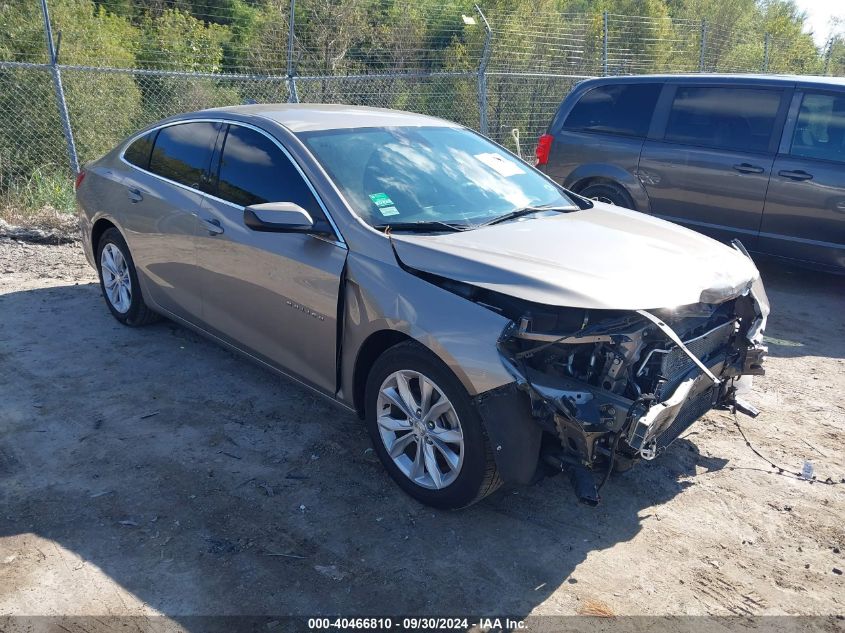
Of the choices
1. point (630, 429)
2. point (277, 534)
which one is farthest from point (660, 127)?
point (277, 534)

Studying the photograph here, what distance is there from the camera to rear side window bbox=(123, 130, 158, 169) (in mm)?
5469

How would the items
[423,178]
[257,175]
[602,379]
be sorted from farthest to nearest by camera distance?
[257,175] < [423,178] < [602,379]

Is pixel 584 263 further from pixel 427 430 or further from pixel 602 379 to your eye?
pixel 427 430

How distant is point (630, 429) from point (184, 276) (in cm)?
315

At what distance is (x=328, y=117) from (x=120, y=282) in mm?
2319

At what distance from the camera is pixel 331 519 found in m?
3.56

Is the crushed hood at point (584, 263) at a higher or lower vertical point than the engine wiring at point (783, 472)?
higher

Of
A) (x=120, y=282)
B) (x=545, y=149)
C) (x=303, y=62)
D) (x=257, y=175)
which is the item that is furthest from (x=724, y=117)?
(x=303, y=62)

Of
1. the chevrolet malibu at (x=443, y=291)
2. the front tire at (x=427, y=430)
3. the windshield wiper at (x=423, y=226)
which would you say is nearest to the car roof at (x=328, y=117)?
the chevrolet malibu at (x=443, y=291)

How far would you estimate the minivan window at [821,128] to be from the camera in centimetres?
674

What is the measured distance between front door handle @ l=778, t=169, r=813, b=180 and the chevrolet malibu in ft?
9.87

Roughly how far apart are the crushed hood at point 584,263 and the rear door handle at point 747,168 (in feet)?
10.8

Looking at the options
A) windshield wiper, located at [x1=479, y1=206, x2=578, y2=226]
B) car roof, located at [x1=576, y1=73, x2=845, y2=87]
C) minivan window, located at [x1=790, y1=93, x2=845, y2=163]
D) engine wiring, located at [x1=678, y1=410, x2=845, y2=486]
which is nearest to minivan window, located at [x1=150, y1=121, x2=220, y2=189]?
windshield wiper, located at [x1=479, y1=206, x2=578, y2=226]

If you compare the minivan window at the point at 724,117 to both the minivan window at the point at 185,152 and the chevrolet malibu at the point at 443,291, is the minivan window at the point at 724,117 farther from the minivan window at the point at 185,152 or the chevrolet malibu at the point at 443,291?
the minivan window at the point at 185,152
